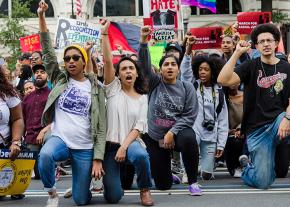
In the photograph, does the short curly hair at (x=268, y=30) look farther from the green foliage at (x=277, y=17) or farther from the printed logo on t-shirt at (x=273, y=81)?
the green foliage at (x=277, y=17)

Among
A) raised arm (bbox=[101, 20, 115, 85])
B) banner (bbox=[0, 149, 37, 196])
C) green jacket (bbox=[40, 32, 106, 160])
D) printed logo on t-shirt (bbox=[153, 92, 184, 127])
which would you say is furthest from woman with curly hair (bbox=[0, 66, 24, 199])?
printed logo on t-shirt (bbox=[153, 92, 184, 127])

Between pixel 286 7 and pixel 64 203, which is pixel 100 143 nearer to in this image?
pixel 64 203

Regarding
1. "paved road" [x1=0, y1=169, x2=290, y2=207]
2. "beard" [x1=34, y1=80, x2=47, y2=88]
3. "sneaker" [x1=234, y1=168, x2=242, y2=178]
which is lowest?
"sneaker" [x1=234, y1=168, x2=242, y2=178]

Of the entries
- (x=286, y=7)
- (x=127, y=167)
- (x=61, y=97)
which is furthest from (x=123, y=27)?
(x=286, y=7)

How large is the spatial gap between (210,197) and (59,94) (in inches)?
77.3

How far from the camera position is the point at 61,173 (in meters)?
10.9

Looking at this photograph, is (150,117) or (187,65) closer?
(150,117)

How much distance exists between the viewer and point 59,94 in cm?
733

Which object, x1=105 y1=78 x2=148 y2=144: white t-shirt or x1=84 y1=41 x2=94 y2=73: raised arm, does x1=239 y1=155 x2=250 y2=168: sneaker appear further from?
x1=84 y1=41 x2=94 y2=73: raised arm

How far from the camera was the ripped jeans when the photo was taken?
9.47m

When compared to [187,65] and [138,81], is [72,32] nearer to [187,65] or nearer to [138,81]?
[187,65]

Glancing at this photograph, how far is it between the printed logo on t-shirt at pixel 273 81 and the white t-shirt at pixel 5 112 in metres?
2.72

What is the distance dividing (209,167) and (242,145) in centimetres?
78

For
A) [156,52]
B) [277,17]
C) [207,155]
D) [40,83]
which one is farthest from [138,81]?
[277,17]
